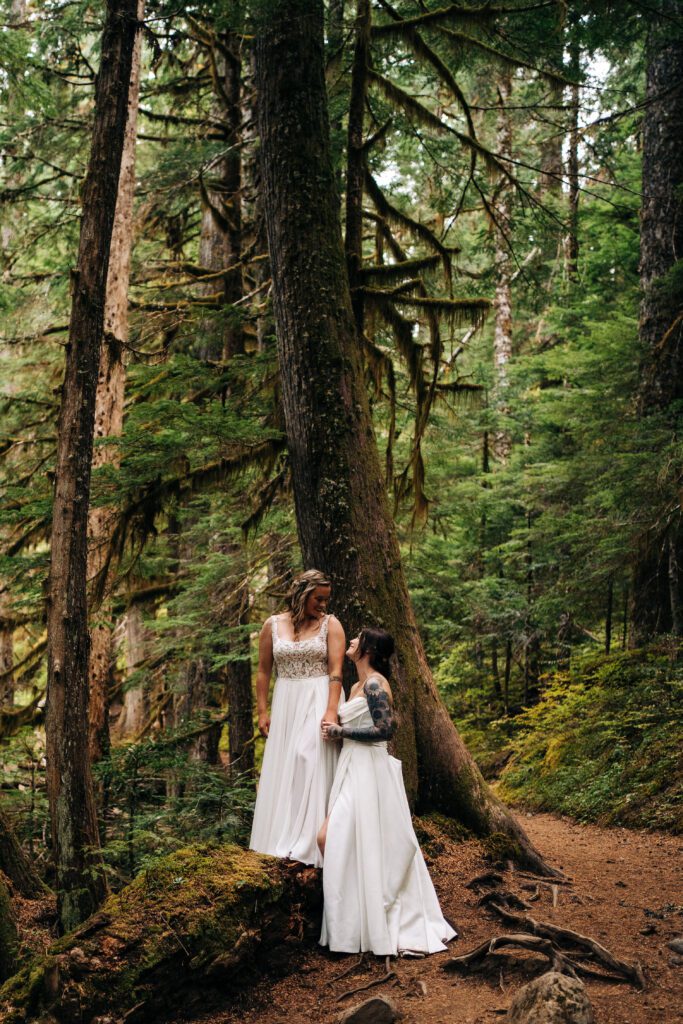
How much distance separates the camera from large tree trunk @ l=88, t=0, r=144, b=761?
10.3 metres

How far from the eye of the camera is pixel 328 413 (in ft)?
22.7

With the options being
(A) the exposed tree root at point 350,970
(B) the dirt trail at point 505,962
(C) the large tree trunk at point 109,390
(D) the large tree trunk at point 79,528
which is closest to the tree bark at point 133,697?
(C) the large tree trunk at point 109,390

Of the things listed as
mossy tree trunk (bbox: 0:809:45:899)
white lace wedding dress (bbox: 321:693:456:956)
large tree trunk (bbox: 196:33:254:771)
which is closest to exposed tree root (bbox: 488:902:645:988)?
white lace wedding dress (bbox: 321:693:456:956)

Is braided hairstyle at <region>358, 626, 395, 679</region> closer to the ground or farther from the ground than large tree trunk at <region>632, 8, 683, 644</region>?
closer to the ground

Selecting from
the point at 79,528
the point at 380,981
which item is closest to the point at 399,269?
the point at 79,528

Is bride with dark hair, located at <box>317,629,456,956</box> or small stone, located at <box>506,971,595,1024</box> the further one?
bride with dark hair, located at <box>317,629,456,956</box>

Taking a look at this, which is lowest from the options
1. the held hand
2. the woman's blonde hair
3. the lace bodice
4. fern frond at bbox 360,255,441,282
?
the held hand

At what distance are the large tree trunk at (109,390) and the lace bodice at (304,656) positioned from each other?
429cm

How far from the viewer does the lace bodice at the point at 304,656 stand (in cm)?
591

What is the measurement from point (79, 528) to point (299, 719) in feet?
7.87

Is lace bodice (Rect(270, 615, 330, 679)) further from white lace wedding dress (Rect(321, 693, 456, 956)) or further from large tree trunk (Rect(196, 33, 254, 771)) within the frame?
large tree trunk (Rect(196, 33, 254, 771))

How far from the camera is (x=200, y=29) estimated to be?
10.9 m

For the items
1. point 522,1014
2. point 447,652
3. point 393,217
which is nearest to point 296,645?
point 522,1014

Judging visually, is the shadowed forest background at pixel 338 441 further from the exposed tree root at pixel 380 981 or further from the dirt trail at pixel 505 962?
the exposed tree root at pixel 380 981
